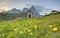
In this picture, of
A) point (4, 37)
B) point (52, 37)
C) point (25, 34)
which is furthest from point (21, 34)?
point (52, 37)

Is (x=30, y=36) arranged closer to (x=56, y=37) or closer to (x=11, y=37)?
(x=11, y=37)

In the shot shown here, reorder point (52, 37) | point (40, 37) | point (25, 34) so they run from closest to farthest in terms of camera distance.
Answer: point (52, 37)
point (40, 37)
point (25, 34)

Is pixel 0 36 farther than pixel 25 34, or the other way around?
pixel 0 36

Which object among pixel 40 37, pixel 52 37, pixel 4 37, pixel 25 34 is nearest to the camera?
pixel 52 37

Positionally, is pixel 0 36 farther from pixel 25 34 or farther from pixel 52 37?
pixel 52 37

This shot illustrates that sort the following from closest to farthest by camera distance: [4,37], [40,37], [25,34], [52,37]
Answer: [52,37] < [40,37] < [25,34] < [4,37]

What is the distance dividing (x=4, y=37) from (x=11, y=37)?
1870mm

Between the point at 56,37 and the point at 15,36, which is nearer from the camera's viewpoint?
the point at 56,37

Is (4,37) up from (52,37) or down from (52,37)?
down

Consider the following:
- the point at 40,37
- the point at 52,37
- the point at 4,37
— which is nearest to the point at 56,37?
the point at 52,37

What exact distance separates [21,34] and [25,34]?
0.65 feet

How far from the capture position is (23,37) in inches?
394

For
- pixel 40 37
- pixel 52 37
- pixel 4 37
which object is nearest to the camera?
pixel 52 37

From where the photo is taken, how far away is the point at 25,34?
33.7ft
